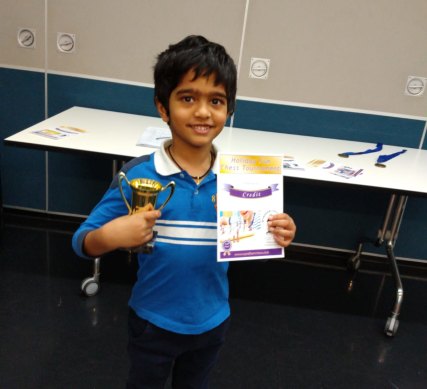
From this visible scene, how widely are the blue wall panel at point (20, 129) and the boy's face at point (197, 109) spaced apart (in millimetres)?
1909

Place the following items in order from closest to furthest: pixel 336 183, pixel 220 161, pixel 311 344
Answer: pixel 220 161 < pixel 336 183 < pixel 311 344

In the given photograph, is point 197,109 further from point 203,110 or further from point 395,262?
point 395,262

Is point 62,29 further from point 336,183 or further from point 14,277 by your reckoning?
point 336,183

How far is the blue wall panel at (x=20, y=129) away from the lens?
8.38 ft

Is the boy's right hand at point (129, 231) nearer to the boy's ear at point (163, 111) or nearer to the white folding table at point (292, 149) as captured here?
the boy's ear at point (163, 111)

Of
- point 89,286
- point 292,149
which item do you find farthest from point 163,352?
point 292,149

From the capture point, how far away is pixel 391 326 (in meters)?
2.07

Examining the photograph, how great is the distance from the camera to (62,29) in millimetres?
2445

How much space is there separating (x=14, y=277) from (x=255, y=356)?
1264 mm

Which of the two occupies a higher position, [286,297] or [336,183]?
[336,183]

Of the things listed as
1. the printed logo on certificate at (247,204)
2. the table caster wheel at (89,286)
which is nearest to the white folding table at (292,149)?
the printed logo on certificate at (247,204)

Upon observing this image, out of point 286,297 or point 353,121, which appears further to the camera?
point 353,121

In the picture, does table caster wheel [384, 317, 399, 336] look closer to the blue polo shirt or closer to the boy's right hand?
the blue polo shirt

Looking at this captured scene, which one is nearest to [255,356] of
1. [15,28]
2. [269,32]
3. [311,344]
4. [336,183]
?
[311,344]
